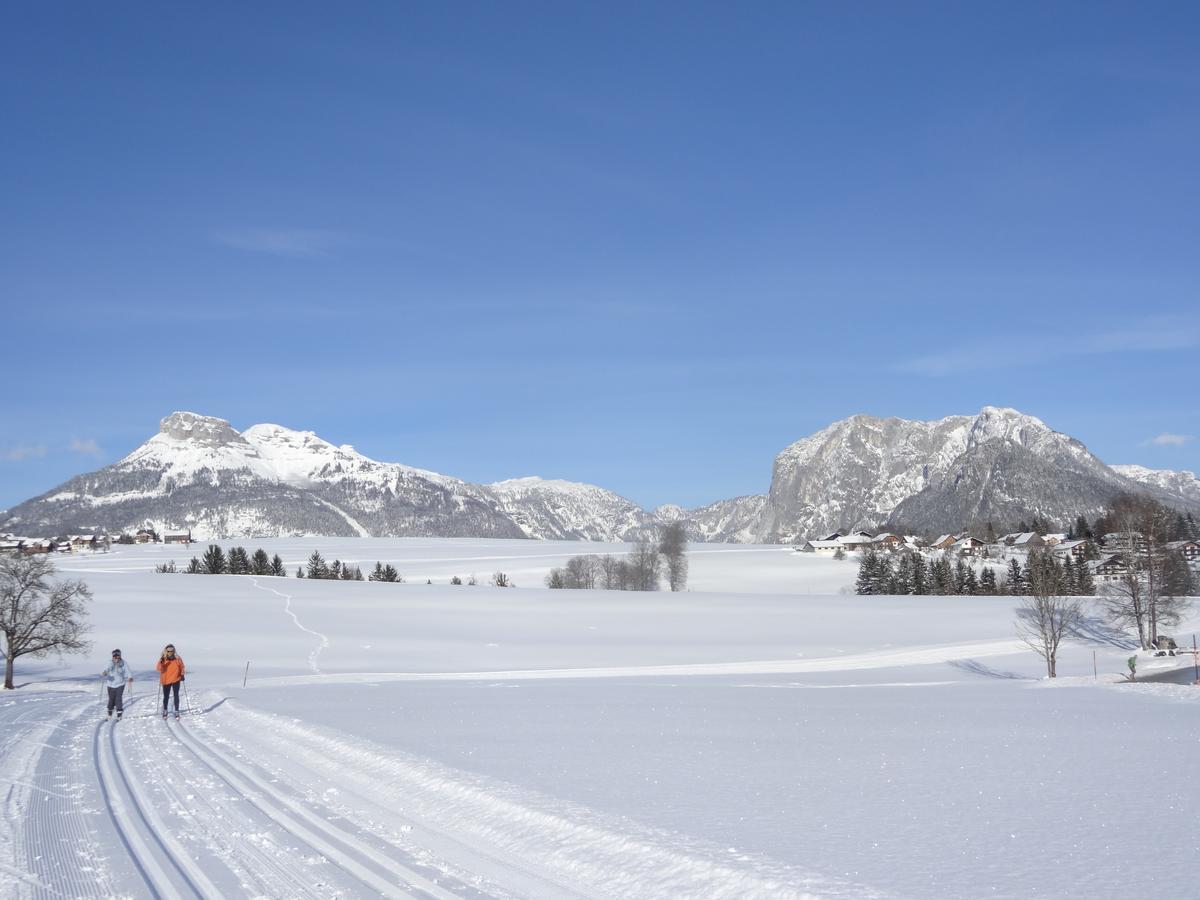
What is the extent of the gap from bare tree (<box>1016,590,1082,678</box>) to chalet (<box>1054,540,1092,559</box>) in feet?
136

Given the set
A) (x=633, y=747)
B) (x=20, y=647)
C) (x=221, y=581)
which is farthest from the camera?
(x=221, y=581)

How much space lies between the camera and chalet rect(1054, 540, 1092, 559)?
114 m

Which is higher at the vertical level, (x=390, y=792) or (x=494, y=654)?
(x=390, y=792)

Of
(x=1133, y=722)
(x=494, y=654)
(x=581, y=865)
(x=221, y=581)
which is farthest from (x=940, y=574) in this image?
(x=581, y=865)

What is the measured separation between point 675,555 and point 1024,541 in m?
82.5

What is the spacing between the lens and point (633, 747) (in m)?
15.1

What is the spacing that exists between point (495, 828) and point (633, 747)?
5.47 m

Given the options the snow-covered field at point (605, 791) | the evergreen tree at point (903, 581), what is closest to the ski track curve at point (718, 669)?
the snow-covered field at point (605, 791)

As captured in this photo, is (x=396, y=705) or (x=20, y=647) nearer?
(x=396, y=705)

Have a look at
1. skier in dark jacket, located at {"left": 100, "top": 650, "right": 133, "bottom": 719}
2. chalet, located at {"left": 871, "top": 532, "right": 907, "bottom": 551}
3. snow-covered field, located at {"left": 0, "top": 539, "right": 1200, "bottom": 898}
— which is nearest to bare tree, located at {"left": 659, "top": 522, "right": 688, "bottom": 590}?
chalet, located at {"left": 871, "top": 532, "right": 907, "bottom": 551}

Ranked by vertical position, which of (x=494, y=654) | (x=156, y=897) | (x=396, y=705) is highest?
(x=156, y=897)

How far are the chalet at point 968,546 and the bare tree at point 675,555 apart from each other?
51.1 metres

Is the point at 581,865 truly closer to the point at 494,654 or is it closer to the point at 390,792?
the point at 390,792

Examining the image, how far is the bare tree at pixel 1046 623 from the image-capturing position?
158ft
